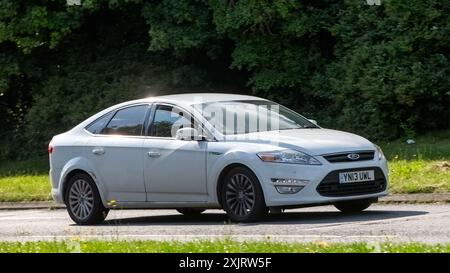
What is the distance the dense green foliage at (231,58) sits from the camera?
962 inches

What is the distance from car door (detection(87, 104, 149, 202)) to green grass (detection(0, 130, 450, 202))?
3.89m

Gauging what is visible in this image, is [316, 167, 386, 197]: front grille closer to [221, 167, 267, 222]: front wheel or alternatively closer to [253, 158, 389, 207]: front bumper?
[253, 158, 389, 207]: front bumper

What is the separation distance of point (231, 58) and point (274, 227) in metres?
15.7

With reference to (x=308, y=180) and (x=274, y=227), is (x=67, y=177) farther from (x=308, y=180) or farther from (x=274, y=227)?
(x=308, y=180)

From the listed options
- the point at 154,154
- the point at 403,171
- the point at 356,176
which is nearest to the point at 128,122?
the point at 154,154

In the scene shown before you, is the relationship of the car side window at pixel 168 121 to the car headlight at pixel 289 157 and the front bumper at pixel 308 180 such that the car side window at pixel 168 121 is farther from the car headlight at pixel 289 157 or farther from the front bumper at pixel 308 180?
the front bumper at pixel 308 180

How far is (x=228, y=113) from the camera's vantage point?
14.8 metres

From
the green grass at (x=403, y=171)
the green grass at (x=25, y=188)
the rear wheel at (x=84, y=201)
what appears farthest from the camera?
the green grass at (x=25, y=188)

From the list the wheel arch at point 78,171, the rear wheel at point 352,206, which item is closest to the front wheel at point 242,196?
the rear wheel at point 352,206

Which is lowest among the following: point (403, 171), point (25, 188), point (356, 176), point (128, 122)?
point (25, 188)

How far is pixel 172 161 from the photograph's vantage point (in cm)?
1455

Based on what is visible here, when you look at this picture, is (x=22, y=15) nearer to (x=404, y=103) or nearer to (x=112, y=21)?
(x=112, y=21)

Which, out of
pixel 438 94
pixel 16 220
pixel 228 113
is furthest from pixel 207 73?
pixel 228 113

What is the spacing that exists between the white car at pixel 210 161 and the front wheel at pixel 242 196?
1 centimetres
